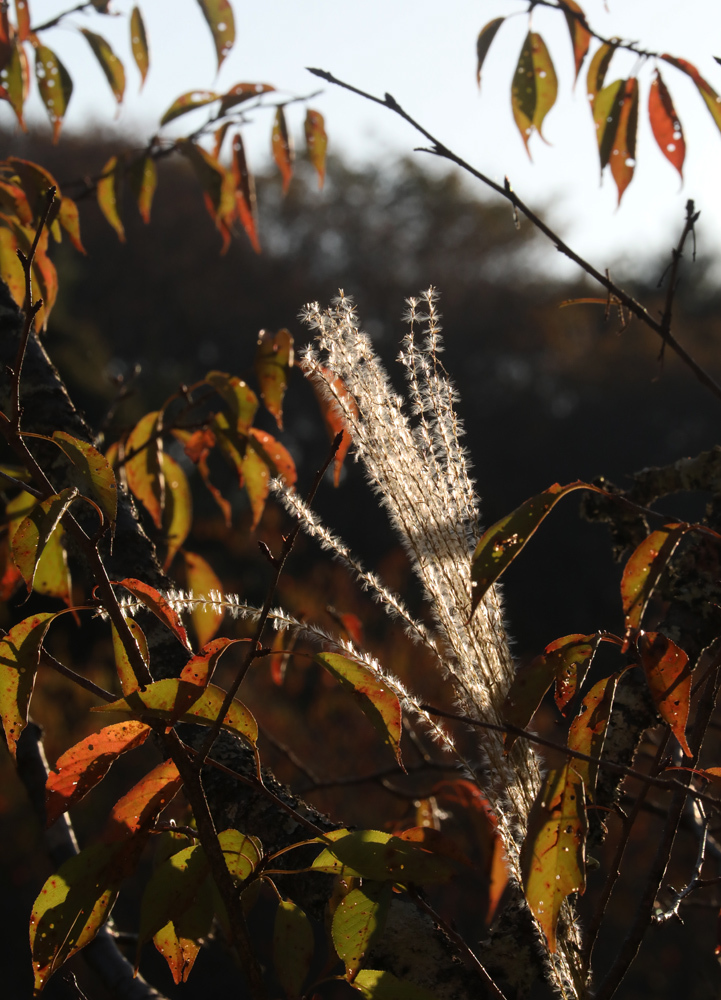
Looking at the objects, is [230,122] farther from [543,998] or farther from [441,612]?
[543,998]

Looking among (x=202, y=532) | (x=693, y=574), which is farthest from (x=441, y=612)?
(x=202, y=532)

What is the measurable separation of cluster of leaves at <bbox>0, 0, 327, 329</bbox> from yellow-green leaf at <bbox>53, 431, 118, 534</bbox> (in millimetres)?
604

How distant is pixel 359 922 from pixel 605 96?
0.94m

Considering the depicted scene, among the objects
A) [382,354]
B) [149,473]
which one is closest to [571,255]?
[149,473]

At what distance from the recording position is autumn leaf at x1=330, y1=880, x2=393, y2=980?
535mm

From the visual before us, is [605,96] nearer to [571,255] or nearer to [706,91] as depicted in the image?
[706,91]

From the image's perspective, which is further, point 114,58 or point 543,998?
point 543,998

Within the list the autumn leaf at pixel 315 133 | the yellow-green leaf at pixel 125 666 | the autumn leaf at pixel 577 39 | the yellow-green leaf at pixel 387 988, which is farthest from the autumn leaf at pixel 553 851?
the autumn leaf at pixel 315 133

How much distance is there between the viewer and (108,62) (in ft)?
3.99

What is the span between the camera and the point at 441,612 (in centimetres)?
64

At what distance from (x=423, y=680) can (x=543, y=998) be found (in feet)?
7.86

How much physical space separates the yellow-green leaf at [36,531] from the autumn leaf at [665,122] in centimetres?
83

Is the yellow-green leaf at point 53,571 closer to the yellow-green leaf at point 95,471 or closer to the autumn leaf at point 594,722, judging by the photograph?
the yellow-green leaf at point 95,471

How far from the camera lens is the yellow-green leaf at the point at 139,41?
1.20 meters
